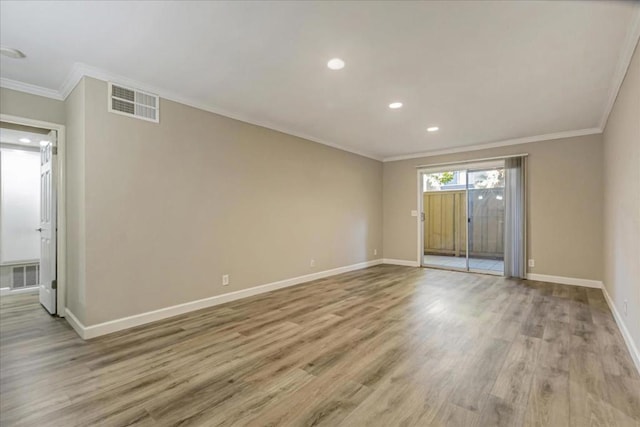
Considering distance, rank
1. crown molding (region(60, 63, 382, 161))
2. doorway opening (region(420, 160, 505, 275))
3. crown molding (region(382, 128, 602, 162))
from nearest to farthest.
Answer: crown molding (region(60, 63, 382, 161)) < crown molding (region(382, 128, 602, 162)) < doorway opening (region(420, 160, 505, 275))

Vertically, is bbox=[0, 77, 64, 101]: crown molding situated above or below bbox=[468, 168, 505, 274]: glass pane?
above

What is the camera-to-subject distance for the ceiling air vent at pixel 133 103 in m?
3.04

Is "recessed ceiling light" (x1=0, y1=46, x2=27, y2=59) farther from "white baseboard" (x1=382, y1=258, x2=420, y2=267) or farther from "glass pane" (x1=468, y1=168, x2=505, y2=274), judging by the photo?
"glass pane" (x1=468, y1=168, x2=505, y2=274)

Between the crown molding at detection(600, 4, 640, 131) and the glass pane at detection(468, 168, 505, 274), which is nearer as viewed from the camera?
the crown molding at detection(600, 4, 640, 131)

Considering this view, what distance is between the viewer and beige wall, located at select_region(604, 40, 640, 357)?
7.66 feet

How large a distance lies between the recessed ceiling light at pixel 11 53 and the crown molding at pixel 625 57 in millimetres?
4755

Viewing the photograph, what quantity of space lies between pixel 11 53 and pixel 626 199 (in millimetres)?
5719

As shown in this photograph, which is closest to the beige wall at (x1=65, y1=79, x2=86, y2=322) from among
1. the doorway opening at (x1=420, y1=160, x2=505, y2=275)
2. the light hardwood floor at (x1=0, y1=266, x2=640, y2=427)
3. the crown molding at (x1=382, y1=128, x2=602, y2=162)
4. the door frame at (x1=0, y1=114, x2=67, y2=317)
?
the door frame at (x1=0, y1=114, x2=67, y2=317)

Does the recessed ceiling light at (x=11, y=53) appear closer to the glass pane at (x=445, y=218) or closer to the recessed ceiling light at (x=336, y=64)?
the recessed ceiling light at (x=336, y=64)

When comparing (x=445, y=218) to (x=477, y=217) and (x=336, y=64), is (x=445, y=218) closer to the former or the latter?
(x=477, y=217)

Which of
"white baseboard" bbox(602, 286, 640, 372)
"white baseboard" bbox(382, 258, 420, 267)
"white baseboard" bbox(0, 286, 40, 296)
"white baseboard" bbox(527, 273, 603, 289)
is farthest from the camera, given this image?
"white baseboard" bbox(382, 258, 420, 267)

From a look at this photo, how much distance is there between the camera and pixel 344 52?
2553 millimetres

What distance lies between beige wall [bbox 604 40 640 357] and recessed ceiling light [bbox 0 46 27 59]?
5.05m

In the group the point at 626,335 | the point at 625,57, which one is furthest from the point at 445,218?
the point at 625,57
